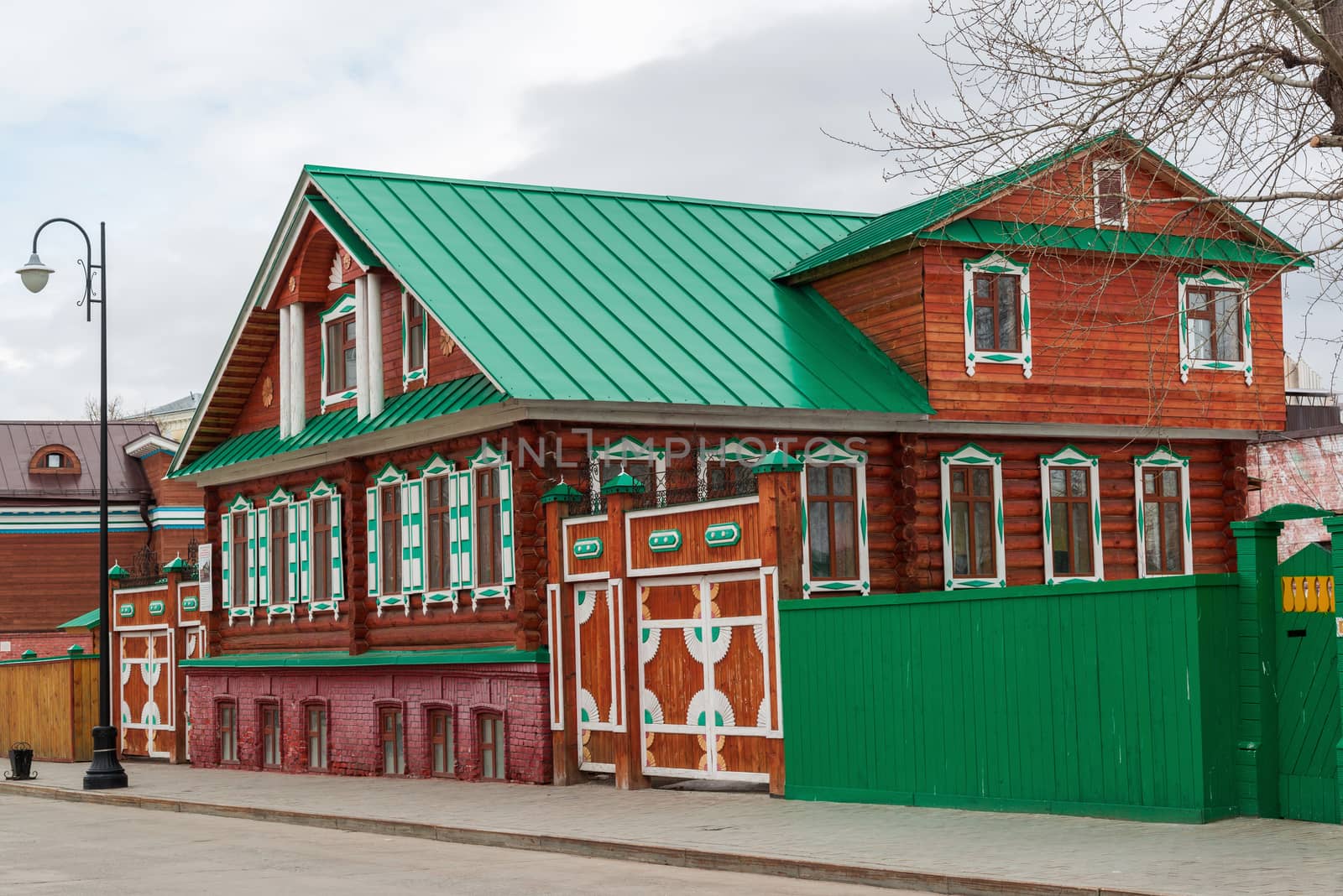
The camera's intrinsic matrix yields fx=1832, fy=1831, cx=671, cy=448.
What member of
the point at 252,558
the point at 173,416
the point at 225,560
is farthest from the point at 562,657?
the point at 173,416

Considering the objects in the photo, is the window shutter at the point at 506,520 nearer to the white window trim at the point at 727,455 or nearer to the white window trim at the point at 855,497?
the white window trim at the point at 727,455

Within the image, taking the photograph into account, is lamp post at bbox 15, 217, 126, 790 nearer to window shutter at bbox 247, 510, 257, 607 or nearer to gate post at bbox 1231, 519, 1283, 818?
window shutter at bbox 247, 510, 257, 607

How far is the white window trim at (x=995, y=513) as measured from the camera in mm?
26125

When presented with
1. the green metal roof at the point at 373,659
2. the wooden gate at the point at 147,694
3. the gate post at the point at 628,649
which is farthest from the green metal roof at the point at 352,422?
the wooden gate at the point at 147,694

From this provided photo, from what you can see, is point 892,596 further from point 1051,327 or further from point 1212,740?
point 1051,327

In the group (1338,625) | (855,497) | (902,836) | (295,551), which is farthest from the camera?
(295,551)

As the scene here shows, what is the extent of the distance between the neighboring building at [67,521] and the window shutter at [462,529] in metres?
28.9

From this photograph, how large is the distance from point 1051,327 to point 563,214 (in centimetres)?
784

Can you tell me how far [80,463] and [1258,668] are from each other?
47674mm

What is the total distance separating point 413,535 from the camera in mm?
26422

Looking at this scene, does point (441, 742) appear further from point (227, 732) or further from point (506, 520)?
point (227, 732)

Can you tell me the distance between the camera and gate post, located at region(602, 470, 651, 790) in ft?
68.3

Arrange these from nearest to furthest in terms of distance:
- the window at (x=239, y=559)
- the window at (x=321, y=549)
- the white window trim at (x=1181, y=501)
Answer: the white window trim at (x=1181, y=501), the window at (x=321, y=549), the window at (x=239, y=559)

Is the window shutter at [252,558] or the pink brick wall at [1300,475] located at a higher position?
the pink brick wall at [1300,475]
